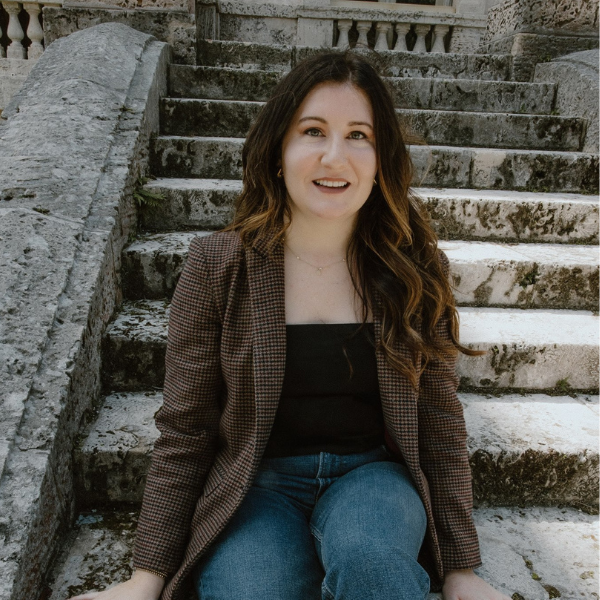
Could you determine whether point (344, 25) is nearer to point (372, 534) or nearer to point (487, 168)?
point (487, 168)

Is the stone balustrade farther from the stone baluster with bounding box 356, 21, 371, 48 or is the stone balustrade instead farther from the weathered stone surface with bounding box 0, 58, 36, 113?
the weathered stone surface with bounding box 0, 58, 36, 113

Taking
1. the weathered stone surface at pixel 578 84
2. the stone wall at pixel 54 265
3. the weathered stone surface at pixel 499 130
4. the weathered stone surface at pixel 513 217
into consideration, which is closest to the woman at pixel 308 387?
the stone wall at pixel 54 265

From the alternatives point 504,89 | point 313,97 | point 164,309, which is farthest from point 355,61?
point 504,89

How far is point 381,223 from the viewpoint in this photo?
1.55 metres

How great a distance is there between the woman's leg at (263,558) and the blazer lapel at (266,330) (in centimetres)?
16

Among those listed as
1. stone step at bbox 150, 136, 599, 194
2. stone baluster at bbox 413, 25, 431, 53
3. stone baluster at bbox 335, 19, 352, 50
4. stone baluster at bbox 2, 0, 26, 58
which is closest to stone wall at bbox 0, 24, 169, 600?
stone step at bbox 150, 136, 599, 194

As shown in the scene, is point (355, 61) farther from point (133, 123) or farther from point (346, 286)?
point (133, 123)

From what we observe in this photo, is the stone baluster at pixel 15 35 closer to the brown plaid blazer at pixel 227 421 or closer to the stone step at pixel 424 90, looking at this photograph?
the stone step at pixel 424 90

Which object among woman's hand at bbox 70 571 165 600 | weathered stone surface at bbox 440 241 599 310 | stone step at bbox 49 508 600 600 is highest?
weathered stone surface at bbox 440 241 599 310

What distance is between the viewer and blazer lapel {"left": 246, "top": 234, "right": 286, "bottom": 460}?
51.3 inches

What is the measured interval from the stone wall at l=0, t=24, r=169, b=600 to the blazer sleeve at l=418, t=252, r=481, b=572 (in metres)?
1.02

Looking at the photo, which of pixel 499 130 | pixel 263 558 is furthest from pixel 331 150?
pixel 499 130

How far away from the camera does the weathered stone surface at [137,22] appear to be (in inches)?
138

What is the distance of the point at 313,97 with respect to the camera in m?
1.39
